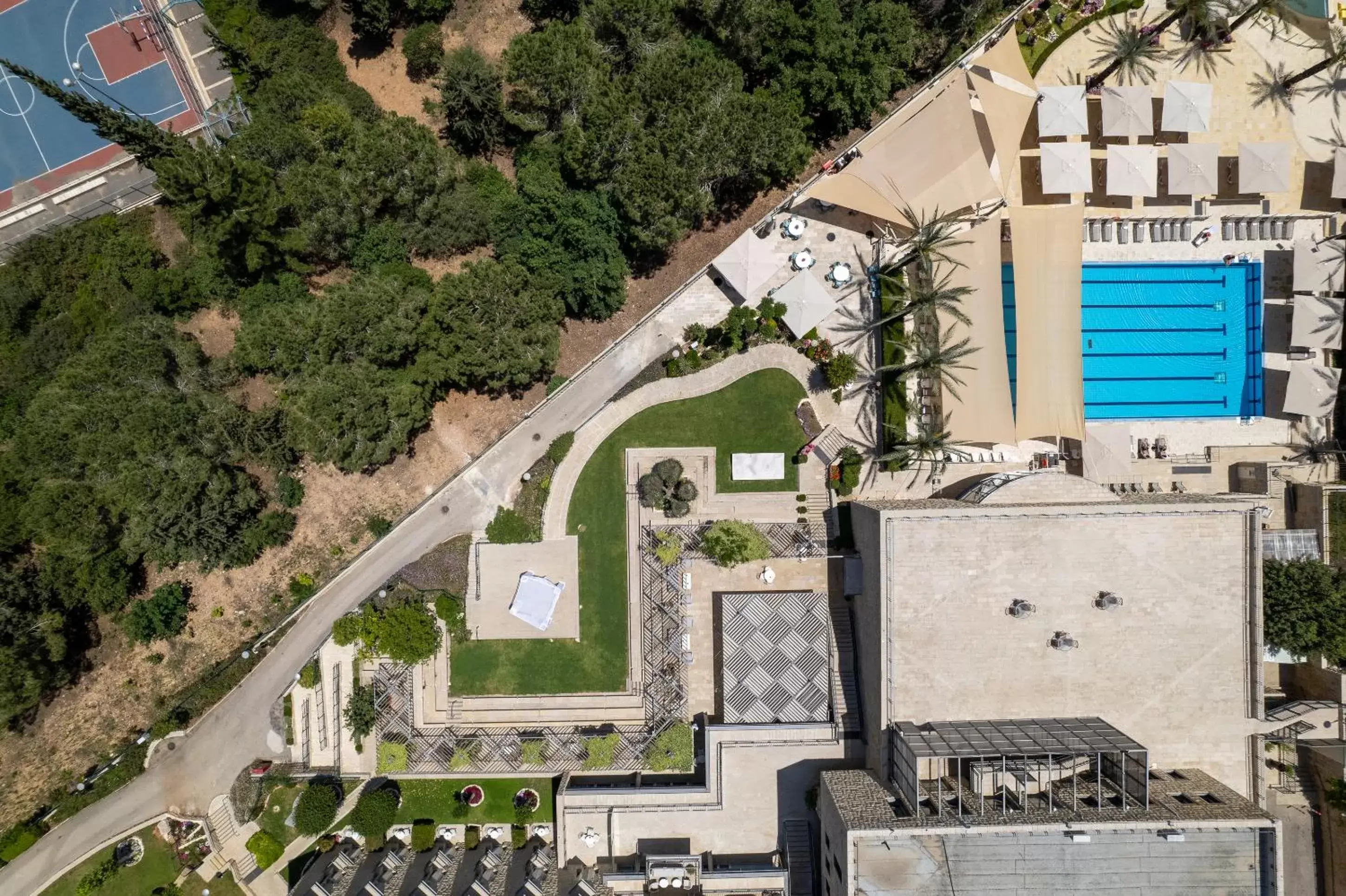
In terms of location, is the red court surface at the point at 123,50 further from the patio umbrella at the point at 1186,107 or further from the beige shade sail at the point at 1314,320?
the beige shade sail at the point at 1314,320

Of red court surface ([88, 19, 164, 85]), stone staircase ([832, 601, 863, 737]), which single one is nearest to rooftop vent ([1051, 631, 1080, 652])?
stone staircase ([832, 601, 863, 737])

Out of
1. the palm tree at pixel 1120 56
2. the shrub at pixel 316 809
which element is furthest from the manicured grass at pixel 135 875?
the palm tree at pixel 1120 56

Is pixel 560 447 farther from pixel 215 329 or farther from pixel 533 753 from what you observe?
pixel 215 329

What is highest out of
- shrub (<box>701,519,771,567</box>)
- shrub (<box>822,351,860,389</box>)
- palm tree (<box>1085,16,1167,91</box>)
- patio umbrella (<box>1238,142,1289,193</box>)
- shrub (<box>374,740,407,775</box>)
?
palm tree (<box>1085,16,1167,91</box>)

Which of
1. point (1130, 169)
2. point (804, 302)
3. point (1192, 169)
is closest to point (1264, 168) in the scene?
point (1192, 169)

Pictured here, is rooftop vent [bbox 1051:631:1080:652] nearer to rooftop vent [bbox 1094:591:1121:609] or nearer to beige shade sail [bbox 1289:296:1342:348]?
rooftop vent [bbox 1094:591:1121:609]

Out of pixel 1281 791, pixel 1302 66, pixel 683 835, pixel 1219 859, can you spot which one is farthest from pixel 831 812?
pixel 1302 66
